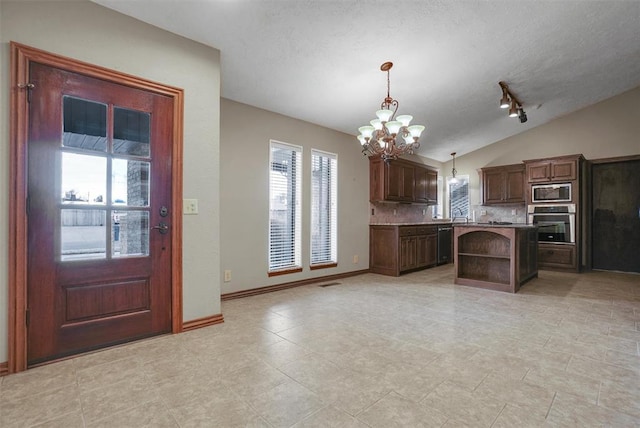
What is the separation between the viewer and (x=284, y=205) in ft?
14.6

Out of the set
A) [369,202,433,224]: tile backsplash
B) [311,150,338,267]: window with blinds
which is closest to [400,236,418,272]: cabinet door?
[369,202,433,224]: tile backsplash

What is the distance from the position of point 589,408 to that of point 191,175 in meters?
3.28

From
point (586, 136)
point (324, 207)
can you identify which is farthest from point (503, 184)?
point (324, 207)

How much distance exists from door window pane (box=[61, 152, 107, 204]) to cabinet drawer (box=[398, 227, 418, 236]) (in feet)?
14.6

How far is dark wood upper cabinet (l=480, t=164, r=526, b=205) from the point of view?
6.57 m

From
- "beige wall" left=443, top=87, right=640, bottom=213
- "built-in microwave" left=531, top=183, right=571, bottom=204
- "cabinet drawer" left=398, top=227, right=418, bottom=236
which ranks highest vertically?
"beige wall" left=443, top=87, right=640, bottom=213

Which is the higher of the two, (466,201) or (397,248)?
(466,201)

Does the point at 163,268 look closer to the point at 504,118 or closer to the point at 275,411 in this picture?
the point at 275,411

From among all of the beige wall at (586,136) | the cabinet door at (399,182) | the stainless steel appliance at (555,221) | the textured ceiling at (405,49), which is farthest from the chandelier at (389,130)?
the stainless steel appliance at (555,221)

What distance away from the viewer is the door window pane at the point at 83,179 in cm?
224

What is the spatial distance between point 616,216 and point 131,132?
825cm

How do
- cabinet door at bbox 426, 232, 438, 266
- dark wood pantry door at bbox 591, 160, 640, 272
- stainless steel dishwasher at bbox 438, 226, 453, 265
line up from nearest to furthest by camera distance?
dark wood pantry door at bbox 591, 160, 640, 272
cabinet door at bbox 426, 232, 438, 266
stainless steel dishwasher at bbox 438, 226, 453, 265

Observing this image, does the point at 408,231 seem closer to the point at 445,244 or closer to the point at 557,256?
the point at 445,244

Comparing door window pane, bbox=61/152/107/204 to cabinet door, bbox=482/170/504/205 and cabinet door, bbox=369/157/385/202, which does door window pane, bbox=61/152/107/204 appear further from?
cabinet door, bbox=482/170/504/205
